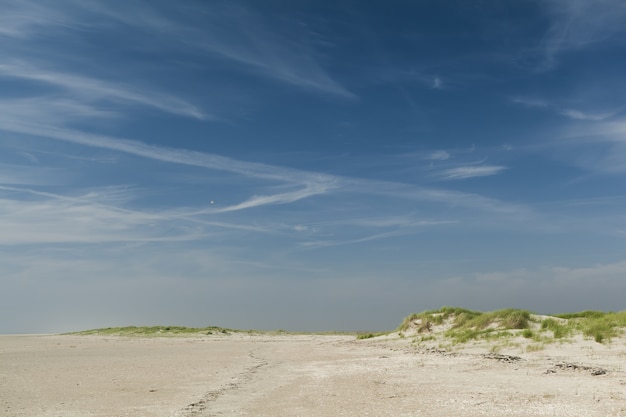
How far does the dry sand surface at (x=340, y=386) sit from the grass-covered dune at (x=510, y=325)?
6.14ft

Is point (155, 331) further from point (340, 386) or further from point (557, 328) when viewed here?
point (340, 386)

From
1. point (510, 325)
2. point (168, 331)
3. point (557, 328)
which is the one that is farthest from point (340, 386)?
point (168, 331)

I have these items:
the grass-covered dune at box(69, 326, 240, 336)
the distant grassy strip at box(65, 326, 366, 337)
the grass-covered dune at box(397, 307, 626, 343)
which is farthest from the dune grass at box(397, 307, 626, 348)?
the grass-covered dune at box(69, 326, 240, 336)

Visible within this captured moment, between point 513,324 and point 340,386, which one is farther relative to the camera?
point 513,324

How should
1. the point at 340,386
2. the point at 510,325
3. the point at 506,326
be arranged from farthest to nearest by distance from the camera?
1. the point at 506,326
2. the point at 510,325
3. the point at 340,386

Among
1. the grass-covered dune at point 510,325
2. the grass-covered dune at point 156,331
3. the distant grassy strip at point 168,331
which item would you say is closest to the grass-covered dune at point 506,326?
the grass-covered dune at point 510,325

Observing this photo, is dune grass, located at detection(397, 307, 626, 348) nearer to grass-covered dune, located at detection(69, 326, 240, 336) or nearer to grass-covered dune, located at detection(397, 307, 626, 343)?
grass-covered dune, located at detection(397, 307, 626, 343)

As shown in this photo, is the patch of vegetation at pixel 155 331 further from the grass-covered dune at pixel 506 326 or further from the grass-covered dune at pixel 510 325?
the grass-covered dune at pixel 510 325

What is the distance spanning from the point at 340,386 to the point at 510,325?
16.7 m

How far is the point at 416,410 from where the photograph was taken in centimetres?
1134

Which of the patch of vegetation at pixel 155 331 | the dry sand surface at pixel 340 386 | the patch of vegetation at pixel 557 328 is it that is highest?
the patch of vegetation at pixel 155 331

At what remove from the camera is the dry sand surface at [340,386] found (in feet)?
38.6

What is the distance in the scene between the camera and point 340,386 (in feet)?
50.4

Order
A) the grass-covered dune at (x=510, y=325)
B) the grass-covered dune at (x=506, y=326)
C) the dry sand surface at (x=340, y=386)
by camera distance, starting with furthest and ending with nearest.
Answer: the grass-covered dune at (x=510, y=325) < the grass-covered dune at (x=506, y=326) < the dry sand surface at (x=340, y=386)
